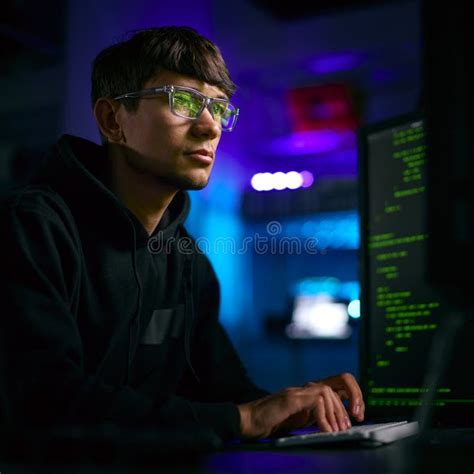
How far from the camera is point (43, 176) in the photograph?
1416mm

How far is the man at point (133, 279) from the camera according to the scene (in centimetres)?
103

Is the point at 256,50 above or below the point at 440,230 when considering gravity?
above

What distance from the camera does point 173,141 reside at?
4.88 feet

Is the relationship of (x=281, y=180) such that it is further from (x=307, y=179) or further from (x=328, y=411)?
(x=328, y=411)

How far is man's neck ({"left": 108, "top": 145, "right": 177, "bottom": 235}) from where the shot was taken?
154cm

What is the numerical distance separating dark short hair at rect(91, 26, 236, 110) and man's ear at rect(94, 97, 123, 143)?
0.09ft

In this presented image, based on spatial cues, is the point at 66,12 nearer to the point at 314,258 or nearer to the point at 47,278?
the point at 47,278

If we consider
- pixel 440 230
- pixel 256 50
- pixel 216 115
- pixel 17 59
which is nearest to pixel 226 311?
pixel 256 50

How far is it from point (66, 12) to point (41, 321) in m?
2.53

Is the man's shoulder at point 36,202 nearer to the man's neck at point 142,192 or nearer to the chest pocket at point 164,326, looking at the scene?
the man's neck at point 142,192

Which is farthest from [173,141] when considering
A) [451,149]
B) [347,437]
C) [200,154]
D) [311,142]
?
[311,142]

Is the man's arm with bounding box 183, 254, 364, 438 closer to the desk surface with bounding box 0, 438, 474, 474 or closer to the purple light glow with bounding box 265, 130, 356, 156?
the desk surface with bounding box 0, 438, 474, 474

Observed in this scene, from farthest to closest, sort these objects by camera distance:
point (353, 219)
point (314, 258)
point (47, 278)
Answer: point (314, 258)
point (353, 219)
point (47, 278)

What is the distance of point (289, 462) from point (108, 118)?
1054 mm
